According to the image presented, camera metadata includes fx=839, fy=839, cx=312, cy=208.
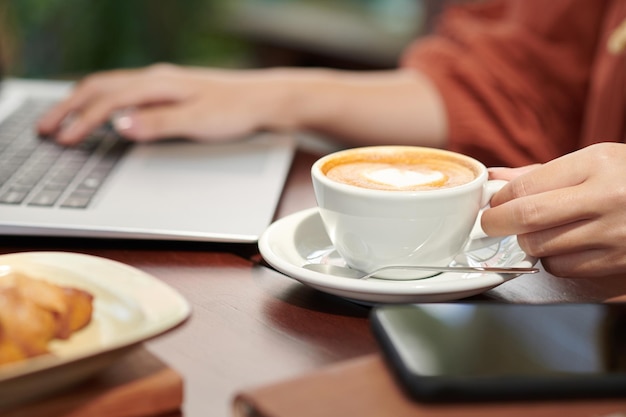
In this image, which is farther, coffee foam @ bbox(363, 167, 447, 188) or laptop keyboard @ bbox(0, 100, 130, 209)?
laptop keyboard @ bbox(0, 100, 130, 209)

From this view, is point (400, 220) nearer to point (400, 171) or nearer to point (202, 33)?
point (400, 171)

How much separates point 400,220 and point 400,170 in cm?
7

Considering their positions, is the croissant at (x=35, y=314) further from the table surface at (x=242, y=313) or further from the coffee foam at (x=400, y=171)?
the coffee foam at (x=400, y=171)

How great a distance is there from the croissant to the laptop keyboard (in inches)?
9.6

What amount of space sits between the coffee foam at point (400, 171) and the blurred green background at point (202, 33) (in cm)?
177

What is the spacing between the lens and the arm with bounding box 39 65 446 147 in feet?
2.96

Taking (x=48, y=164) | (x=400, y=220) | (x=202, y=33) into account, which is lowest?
(x=202, y=33)

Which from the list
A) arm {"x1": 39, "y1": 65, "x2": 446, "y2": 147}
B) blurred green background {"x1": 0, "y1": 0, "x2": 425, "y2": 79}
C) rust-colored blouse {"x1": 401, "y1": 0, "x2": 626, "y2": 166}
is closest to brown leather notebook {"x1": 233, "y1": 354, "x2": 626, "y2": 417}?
arm {"x1": 39, "y1": 65, "x2": 446, "y2": 147}

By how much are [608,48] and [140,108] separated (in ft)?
1.83

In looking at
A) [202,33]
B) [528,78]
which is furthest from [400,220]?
[202,33]

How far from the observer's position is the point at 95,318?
420 millimetres

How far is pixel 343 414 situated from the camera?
343 mm

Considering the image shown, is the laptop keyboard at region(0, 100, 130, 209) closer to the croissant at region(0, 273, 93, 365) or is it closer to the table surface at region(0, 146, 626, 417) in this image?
the table surface at region(0, 146, 626, 417)

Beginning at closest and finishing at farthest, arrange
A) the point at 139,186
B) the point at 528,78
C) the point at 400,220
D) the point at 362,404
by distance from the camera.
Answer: the point at 362,404, the point at 400,220, the point at 139,186, the point at 528,78
